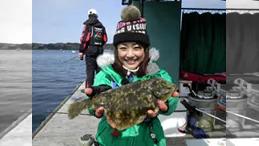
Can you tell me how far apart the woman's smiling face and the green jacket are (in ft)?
0.37

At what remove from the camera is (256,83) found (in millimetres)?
7340

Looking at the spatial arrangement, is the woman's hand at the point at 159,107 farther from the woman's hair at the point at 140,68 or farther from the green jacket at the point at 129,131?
the woman's hair at the point at 140,68

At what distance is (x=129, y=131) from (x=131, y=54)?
1.91ft

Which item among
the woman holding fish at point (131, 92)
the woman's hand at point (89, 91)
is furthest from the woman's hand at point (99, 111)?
the woman's hand at point (89, 91)

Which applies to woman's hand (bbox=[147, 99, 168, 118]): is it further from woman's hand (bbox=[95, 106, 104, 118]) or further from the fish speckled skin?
woman's hand (bbox=[95, 106, 104, 118])

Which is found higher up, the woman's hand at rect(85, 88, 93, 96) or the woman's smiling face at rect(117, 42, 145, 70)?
the woman's smiling face at rect(117, 42, 145, 70)

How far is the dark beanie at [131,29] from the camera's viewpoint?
2922mm

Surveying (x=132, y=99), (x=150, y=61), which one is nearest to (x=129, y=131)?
(x=132, y=99)

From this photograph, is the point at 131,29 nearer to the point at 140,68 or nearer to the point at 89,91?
the point at 140,68

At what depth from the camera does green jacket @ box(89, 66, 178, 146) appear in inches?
113

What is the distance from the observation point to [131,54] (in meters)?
2.89

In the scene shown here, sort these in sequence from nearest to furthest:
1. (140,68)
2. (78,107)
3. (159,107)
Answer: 1. (159,107)
2. (78,107)
3. (140,68)

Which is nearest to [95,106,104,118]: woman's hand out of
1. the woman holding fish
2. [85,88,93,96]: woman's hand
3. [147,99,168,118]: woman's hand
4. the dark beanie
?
the woman holding fish

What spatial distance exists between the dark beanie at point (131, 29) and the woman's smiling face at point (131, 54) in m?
0.04
